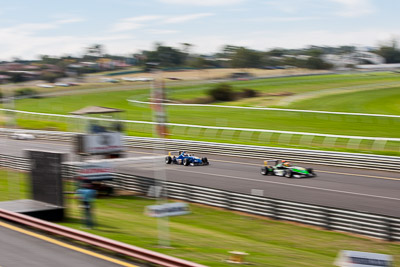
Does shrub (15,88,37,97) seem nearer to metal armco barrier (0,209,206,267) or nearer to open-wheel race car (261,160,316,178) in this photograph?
open-wheel race car (261,160,316,178)

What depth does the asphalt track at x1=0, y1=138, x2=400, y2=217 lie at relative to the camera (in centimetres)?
1916

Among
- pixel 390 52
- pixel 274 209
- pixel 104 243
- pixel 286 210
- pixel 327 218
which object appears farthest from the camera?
pixel 390 52

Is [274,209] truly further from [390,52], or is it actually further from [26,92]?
[390,52]

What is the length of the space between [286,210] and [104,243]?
23.5ft

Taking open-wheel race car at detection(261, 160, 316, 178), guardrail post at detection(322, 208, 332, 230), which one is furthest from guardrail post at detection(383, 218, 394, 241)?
open-wheel race car at detection(261, 160, 316, 178)

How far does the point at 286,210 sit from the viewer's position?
54.4 feet

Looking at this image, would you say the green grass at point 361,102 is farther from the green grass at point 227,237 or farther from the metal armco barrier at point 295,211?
the green grass at point 227,237

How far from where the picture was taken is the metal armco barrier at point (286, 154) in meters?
25.8

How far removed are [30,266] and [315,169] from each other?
62.3 feet

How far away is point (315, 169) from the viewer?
2684 cm

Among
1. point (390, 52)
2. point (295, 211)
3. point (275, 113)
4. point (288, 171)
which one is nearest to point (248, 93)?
point (275, 113)

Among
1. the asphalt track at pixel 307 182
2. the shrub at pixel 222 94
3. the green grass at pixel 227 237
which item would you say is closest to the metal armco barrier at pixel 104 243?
the green grass at pixel 227 237

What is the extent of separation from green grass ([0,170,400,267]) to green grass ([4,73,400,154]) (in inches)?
584

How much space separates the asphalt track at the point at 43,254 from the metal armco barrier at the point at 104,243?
215 mm
